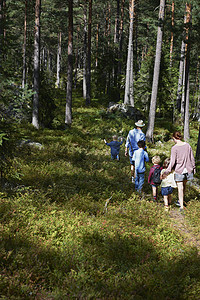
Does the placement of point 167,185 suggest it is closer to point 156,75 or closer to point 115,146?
point 115,146

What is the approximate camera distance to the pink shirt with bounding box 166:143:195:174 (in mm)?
6227

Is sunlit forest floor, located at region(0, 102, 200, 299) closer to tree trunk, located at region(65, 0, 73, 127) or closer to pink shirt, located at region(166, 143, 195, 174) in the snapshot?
pink shirt, located at region(166, 143, 195, 174)

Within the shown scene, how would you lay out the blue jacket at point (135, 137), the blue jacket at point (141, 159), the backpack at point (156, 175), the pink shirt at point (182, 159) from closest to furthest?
the pink shirt at point (182, 159) < the backpack at point (156, 175) < the blue jacket at point (141, 159) < the blue jacket at point (135, 137)

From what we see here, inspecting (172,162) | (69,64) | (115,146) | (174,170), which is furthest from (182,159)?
(69,64)

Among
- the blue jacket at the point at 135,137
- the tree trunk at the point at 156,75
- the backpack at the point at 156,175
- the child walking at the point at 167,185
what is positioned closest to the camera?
the child walking at the point at 167,185

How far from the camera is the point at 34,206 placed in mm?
5617

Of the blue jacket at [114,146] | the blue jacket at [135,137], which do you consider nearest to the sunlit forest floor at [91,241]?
the blue jacket at [135,137]

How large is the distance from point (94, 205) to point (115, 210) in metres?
0.58

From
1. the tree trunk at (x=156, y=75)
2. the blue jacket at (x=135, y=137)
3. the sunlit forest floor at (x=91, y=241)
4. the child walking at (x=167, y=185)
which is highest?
the tree trunk at (x=156, y=75)

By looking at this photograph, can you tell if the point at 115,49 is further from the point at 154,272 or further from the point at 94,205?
the point at 154,272

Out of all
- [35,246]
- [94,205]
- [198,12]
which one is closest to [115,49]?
[198,12]

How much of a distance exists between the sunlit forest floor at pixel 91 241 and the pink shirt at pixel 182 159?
1230mm

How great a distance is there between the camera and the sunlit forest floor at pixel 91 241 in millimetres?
3449

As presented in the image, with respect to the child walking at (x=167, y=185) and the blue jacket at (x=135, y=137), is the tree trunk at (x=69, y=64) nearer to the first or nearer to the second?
the blue jacket at (x=135, y=137)
